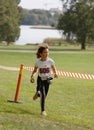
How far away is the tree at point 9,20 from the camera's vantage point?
287 ft

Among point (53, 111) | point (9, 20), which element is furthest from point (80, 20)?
point (53, 111)

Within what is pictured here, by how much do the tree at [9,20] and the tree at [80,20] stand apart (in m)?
10.2

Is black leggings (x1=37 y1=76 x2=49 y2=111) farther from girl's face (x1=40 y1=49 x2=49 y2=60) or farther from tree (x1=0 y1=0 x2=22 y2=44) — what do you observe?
tree (x1=0 y1=0 x2=22 y2=44)

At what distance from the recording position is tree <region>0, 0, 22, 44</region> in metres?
87.6

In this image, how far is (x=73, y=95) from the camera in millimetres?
15742

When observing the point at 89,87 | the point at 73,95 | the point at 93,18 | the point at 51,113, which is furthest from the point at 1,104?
the point at 93,18

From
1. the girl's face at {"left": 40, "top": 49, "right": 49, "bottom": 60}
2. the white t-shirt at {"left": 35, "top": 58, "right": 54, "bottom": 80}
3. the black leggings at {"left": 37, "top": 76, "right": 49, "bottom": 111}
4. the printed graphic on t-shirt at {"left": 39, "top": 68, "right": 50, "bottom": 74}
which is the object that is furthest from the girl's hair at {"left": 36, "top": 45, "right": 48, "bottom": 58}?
the black leggings at {"left": 37, "top": 76, "right": 49, "bottom": 111}

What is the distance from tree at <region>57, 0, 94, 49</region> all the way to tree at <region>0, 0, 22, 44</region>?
10.2 meters

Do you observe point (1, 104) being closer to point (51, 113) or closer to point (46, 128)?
point (51, 113)

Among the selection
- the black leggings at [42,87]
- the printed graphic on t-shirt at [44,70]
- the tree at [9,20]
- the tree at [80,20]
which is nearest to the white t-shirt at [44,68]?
the printed graphic on t-shirt at [44,70]

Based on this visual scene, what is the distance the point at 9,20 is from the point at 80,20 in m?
14.0

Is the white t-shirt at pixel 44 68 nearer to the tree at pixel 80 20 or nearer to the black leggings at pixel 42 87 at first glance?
the black leggings at pixel 42 87

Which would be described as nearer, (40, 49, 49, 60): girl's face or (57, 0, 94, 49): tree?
(40, 49, 49, 60): girl's face

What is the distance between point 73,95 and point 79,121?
5390 millimetres
